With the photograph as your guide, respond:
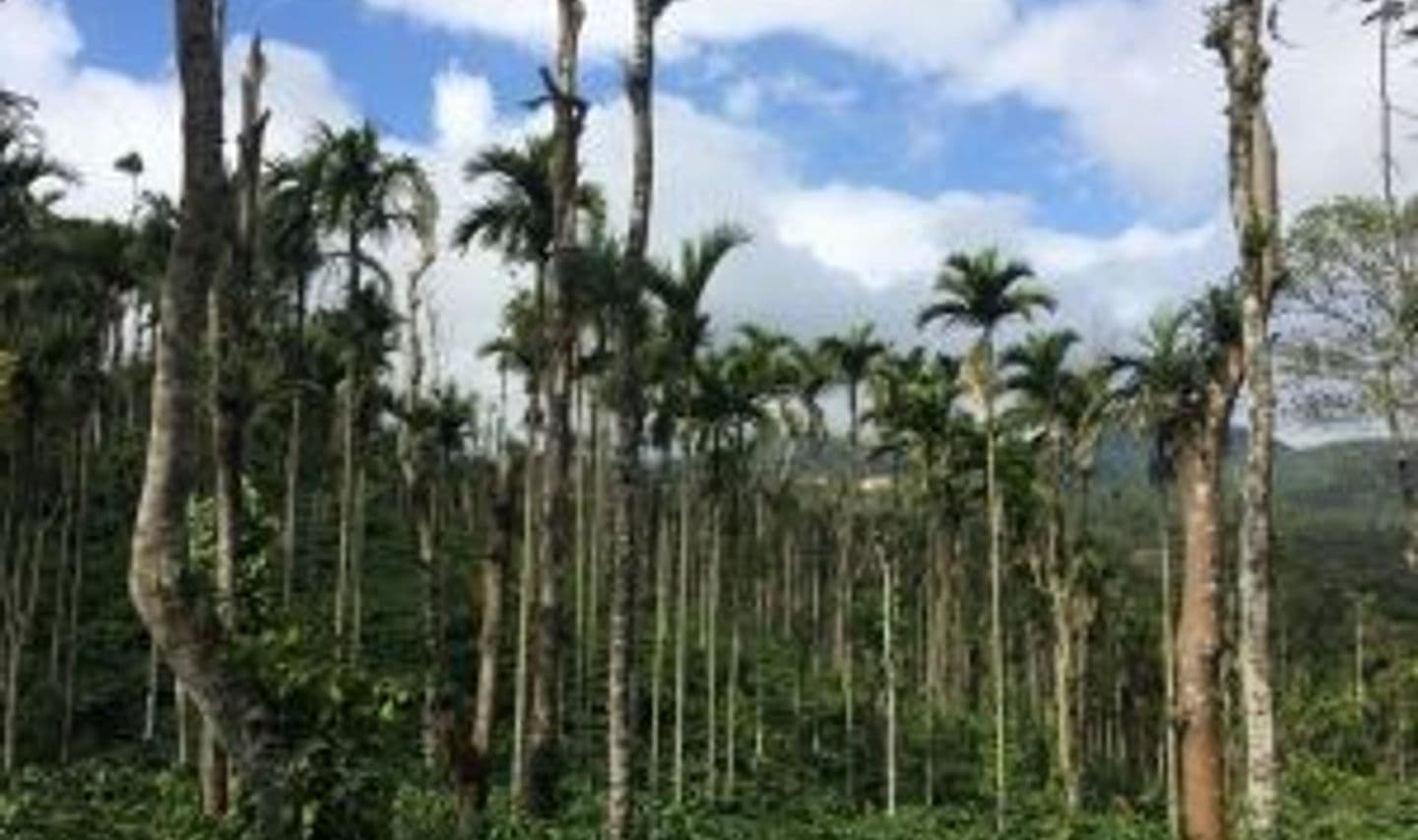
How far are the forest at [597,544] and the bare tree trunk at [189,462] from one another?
3 centimetres

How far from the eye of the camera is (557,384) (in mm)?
31281

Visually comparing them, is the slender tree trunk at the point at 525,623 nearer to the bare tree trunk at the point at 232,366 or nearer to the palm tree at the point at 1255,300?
the bare tree trunk at the point at 232,366

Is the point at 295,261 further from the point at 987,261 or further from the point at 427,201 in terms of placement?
the point at 987,261

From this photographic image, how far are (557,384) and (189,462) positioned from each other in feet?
62.6

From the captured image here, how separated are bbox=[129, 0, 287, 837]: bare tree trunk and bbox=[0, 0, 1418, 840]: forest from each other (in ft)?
0.09

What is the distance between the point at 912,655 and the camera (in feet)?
292

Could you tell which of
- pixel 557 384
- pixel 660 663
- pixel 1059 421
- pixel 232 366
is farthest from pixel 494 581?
pixel 1059 421

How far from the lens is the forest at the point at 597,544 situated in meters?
18.8

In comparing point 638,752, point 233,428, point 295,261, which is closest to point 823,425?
point 638,752

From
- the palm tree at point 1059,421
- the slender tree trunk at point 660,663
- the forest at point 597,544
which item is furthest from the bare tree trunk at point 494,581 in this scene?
the palm tree at point 1059,421

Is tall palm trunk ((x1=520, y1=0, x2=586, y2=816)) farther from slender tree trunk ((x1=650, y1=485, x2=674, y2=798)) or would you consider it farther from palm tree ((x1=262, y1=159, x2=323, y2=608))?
slender tree trunk ((x1=650, y1=485, x2=674, y2=798))

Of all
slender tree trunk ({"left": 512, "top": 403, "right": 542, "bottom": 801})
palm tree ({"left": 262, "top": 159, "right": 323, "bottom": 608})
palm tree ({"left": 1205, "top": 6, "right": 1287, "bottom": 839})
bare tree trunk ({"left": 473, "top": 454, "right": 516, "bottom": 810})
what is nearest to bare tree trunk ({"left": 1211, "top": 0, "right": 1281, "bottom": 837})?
palm tree ({"left": 1205, "top": 6, "right": 1287, "bottom": 839})

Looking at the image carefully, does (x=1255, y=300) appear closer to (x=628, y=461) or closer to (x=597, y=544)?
(x=628, y=461)

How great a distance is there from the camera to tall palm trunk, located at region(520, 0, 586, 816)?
1157 inches
